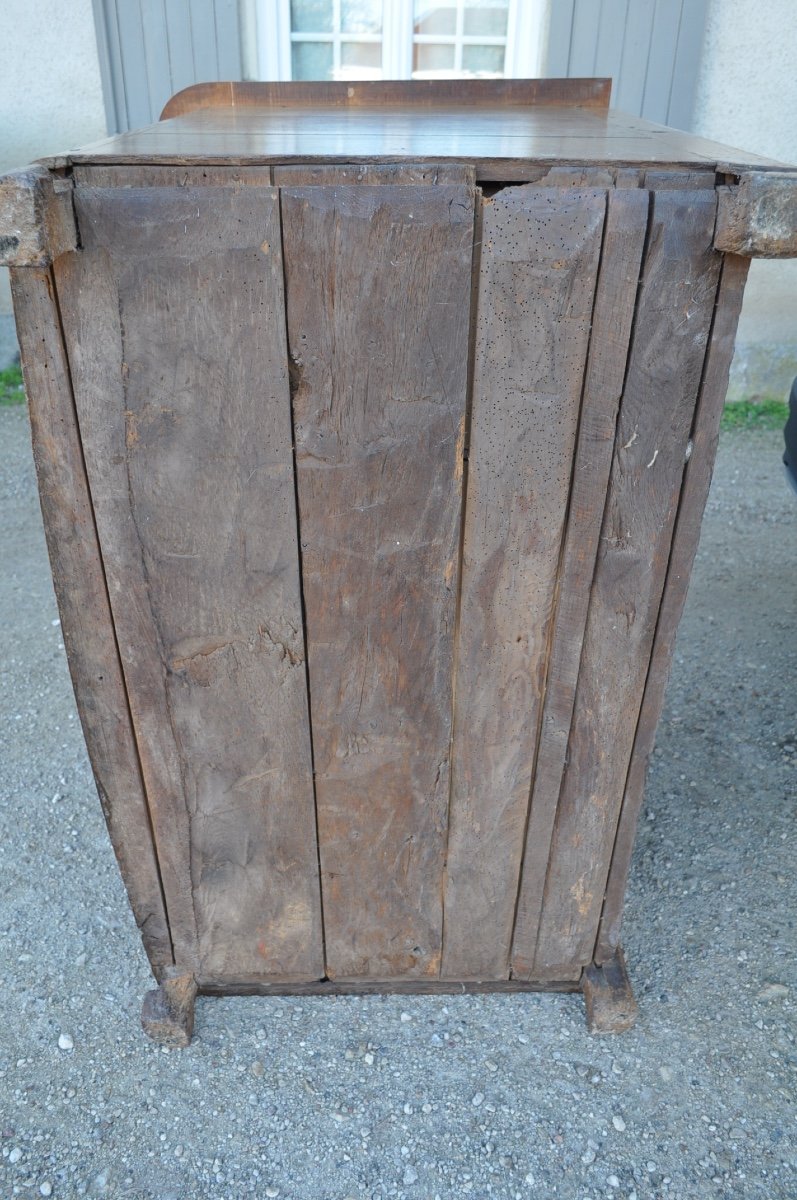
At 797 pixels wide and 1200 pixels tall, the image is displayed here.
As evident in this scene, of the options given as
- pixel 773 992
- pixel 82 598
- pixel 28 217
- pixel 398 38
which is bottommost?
pixel 773 992

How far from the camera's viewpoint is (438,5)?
4215 millimetres

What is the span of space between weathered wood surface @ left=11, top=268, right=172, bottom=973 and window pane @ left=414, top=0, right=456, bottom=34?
3.90 metres

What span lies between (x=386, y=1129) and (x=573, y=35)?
14.1 feet

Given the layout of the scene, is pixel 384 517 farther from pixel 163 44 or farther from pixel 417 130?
pixel 163 44

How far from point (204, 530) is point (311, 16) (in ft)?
12.8

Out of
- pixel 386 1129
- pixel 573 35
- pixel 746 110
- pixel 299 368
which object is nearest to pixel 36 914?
pixel 386 1129

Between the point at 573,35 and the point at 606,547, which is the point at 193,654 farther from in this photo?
the point at 573,35

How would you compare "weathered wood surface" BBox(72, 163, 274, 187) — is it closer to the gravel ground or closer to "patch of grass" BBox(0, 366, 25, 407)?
the gravel ground

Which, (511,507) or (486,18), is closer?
(511,507)

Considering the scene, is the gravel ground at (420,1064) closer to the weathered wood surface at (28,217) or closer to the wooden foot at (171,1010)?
the wooden foot at (171,1010)

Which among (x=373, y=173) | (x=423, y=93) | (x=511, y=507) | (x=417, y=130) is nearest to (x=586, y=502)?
(x=511, y=507)

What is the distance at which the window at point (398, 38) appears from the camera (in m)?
4.18

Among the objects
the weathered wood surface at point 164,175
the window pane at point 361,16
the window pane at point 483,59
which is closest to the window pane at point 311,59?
the window pane at point 361,16

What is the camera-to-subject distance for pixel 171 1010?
5.62 ft
